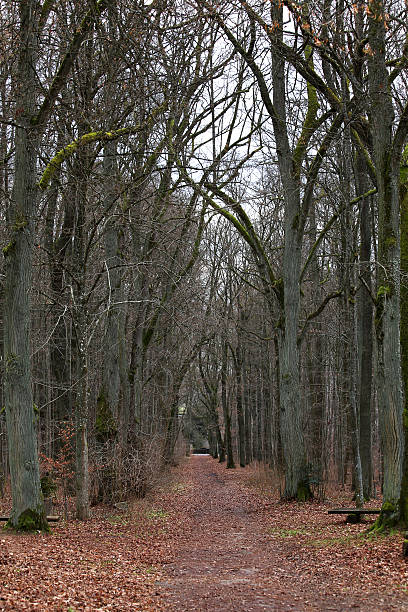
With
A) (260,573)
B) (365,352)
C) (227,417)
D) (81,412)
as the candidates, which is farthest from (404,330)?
(227,417)

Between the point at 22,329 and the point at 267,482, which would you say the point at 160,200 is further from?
the point at 267,482

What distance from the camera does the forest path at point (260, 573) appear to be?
236 inches

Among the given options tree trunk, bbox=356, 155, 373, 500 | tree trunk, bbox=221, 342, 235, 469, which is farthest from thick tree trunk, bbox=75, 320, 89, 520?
tree trunk, bbox=221, 342, 235, 469

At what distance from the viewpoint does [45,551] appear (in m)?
7.86

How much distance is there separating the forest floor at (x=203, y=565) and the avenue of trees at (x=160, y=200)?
0.99 metres

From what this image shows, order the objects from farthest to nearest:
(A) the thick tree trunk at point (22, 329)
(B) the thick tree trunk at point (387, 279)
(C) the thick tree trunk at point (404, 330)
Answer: (A) the thick tree trunk at point (22, 329)
(B) the thick tree trunk at point (387, 279)
(C) the thick tree trunk at point (404, 330)

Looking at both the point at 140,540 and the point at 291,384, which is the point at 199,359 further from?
the point at 140,540

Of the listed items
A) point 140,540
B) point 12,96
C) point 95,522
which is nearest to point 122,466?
point 95,522

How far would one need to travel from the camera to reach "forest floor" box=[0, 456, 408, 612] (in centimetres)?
591

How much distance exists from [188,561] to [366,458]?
951 cm

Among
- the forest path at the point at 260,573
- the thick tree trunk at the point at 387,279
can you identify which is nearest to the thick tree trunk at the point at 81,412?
the forest path at the point at 260,573

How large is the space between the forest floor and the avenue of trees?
0.99 metres

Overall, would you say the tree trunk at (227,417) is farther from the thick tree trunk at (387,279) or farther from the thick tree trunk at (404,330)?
the thick tree trunk at (387,279)

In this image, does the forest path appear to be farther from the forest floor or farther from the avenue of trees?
the avenue of trees
